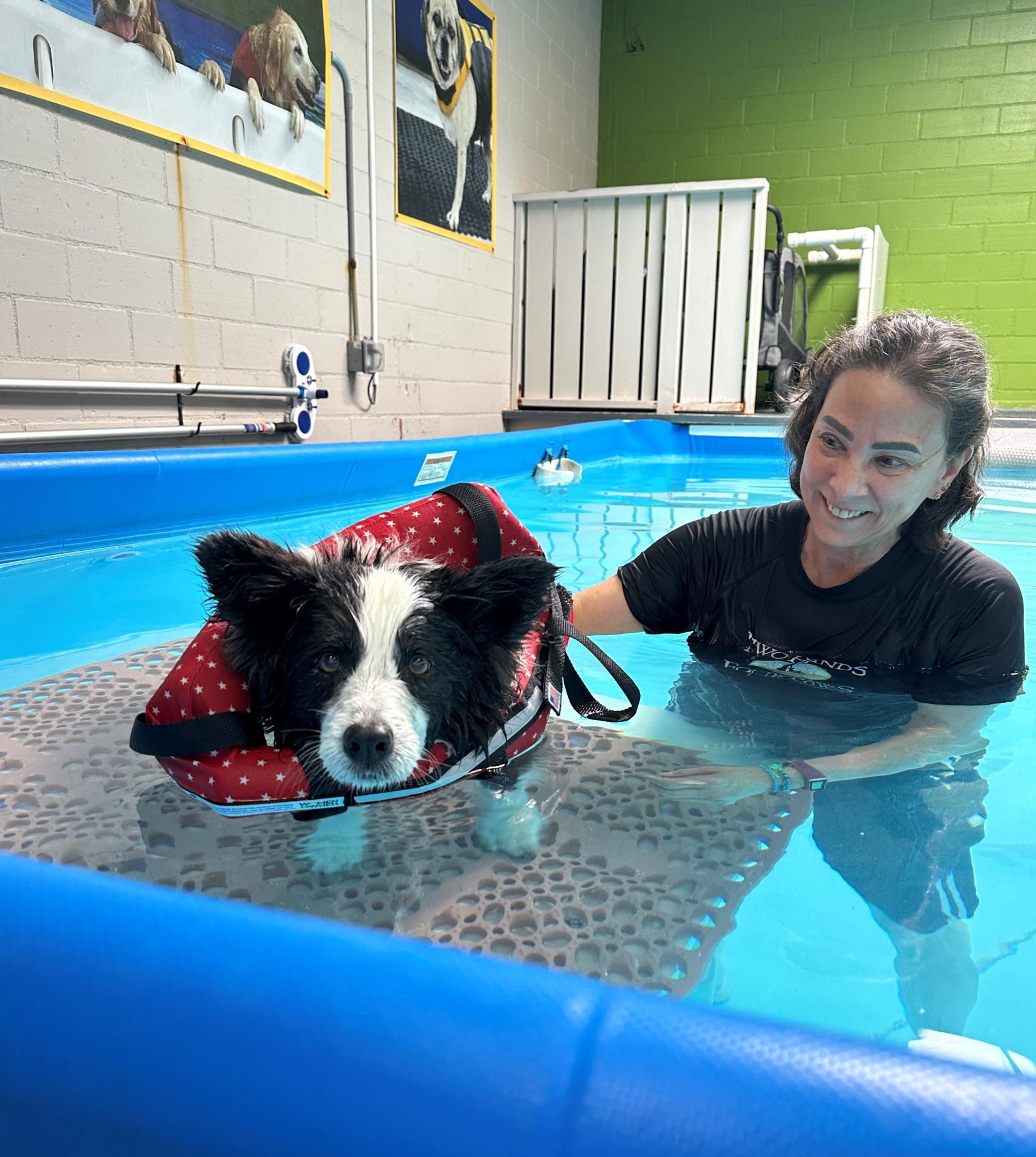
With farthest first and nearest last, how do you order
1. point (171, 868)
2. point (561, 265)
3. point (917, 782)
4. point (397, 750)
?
Answer: point (561, 265) < point (917, 782) < point (171, 868) < point (397, 750)

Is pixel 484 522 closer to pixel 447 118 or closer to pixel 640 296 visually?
pixel 447 118

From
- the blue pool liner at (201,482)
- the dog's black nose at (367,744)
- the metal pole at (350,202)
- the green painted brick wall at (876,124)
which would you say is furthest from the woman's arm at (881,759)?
the green painted brick wall at (876,124)

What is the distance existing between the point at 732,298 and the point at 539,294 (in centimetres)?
174

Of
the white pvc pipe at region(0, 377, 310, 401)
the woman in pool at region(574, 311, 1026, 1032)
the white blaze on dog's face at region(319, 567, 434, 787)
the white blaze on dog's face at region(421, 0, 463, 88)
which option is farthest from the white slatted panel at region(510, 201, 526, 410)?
the white blaze on dog's face at region(319, 567, 434, 787)

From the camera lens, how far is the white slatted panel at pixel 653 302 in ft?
25.5

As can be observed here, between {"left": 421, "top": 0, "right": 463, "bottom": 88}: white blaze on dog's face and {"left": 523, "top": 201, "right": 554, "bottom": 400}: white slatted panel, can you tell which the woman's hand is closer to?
{"left": 421, "top": 0, "right": 463, "bottom": 88}: white blaze on dog's face

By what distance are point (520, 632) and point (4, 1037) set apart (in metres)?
0.94

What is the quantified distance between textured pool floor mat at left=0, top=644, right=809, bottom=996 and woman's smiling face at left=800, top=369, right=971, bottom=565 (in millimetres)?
597

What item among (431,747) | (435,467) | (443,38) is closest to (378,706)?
(431,747)

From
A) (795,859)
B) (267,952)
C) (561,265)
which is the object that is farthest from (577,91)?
(267,952)

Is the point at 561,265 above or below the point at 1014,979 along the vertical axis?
above

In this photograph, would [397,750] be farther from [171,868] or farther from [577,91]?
[577,91]

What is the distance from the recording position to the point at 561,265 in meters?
8.02

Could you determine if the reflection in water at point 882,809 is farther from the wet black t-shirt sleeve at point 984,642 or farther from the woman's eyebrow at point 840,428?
the woman's eyebrow at point 840,428
